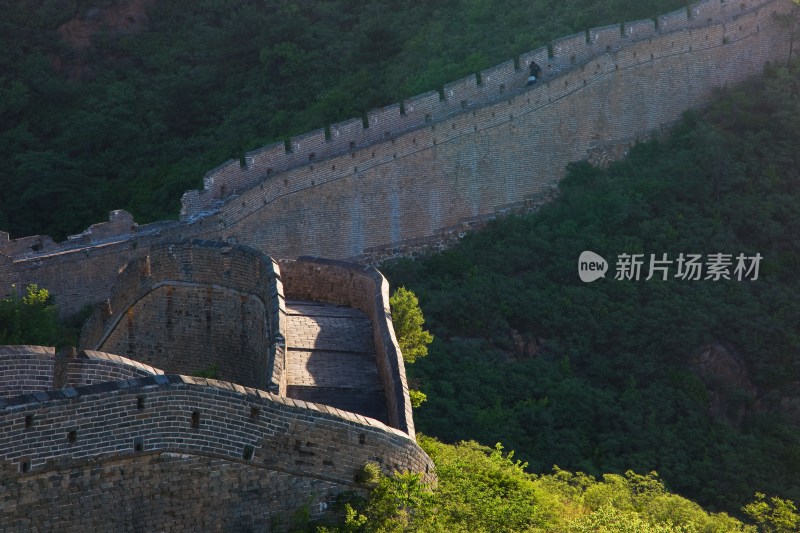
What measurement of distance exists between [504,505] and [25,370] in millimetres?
3669

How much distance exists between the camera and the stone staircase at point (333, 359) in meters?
14.4

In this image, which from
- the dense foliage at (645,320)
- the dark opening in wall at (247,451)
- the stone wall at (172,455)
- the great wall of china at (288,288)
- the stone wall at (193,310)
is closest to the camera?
the stone wall at (172,455)

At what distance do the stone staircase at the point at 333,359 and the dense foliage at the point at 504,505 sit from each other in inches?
29.1

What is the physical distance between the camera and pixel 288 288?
17.6 metres

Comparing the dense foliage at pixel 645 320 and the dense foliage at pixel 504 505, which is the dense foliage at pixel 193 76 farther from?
the dense foliage at pixel 504 505

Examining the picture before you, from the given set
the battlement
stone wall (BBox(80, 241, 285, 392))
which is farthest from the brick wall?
the battlement

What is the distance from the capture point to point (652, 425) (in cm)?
2180

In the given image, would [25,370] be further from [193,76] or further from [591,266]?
[193,76]

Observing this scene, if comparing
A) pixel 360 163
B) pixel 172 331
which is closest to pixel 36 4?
pixel 360 163

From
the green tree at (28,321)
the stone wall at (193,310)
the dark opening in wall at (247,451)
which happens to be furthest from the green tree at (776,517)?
the green tree at (28,321)

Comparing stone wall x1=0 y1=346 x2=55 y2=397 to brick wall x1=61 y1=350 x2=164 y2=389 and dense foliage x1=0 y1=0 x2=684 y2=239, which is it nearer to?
brick wall x1=61 y1=350 x2=164 y2=389

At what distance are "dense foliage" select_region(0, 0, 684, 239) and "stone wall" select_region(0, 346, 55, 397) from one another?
1364cm

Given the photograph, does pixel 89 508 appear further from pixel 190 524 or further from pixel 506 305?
pixel 506 305

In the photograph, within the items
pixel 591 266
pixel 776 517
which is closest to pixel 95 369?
pixel 776 517
